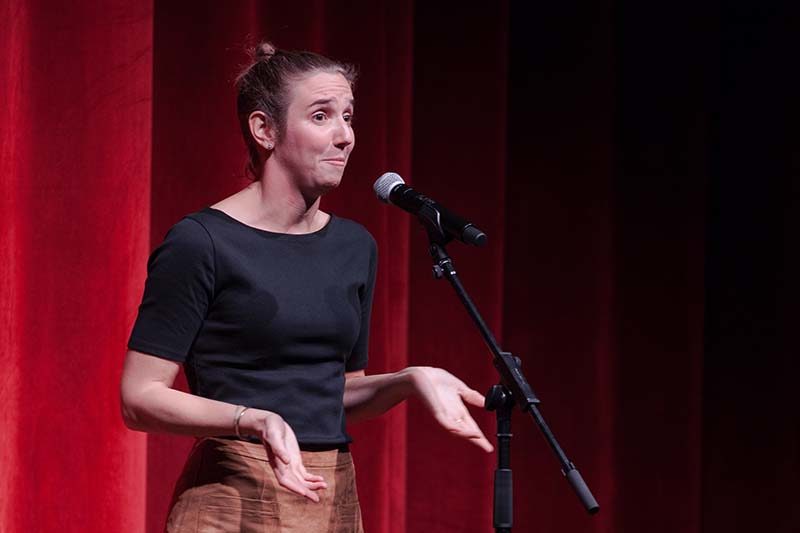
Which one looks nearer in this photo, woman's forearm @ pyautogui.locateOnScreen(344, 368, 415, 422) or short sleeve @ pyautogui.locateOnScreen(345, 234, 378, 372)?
woman's forearm @ pyautogui.locateOnScreen(344, 368, 415, 422)

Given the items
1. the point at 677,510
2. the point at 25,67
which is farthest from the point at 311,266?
the point at 677,510

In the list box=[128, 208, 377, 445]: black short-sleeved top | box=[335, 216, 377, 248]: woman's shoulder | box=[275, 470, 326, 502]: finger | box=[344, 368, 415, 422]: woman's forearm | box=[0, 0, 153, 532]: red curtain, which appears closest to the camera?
box=[275, 470, 326, 502]: finger

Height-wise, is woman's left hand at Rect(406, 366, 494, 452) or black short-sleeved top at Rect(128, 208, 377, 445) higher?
black short-sleeved top at Rect(128, 208, 377, 445)

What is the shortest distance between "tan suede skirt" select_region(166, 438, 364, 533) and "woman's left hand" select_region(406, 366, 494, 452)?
0.18 meters

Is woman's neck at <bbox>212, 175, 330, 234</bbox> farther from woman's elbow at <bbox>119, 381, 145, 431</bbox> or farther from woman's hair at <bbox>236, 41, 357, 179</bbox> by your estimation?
woman's elbow at <bbox>119, 381, 145, 431</bbox>

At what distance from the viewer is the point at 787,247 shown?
3189 millimetres

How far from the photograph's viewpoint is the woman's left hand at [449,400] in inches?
57.6

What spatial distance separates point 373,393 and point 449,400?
0.23 meters

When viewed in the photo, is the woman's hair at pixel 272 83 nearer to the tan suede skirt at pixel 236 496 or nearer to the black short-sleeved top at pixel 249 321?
the black short-sleeved top at pixel 249 321

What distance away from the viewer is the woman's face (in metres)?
Result: 1.69

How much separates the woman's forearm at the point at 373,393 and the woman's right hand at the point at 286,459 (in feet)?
0.95

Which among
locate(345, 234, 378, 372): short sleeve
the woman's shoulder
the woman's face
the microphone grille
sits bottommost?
locate(345, 234, 378, 372): short sleeve

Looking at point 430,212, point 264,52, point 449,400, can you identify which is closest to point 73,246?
point 264,52

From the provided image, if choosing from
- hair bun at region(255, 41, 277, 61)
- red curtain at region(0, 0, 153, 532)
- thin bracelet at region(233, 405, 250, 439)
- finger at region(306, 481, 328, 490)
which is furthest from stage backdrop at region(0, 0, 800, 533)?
finger at region(306, 481, 328, 490)
